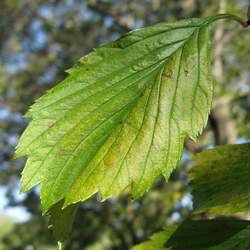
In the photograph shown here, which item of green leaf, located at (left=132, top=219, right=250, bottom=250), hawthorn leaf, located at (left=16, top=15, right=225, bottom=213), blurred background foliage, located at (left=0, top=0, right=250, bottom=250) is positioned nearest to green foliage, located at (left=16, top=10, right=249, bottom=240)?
hawthorn leaf, located at (left=16, top=15, right=225, bottom=213)

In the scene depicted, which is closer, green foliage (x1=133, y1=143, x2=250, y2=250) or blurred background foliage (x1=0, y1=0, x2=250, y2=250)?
green foliage (x1=133, y1=143, x2=250, y2=250)

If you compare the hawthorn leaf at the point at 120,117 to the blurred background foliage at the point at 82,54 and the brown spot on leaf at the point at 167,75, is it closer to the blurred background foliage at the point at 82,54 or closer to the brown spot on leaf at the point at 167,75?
the brown spot on leaf at the point at 167,75

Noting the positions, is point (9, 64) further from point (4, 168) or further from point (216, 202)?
point (216, 202)

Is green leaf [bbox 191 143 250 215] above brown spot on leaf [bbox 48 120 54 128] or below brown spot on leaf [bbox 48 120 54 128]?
below

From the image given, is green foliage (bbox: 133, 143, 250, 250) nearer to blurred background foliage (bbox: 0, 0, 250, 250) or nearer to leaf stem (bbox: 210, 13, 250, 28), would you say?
leaf stem (bbox: 210, 13, 250, 28)


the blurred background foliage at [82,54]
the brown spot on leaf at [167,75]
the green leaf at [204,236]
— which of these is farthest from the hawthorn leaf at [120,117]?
the blurred background foliage at [82,54]

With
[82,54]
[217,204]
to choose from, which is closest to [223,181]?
[217,204]
